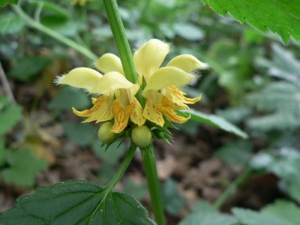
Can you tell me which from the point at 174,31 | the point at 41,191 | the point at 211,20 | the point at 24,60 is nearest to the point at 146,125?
the point at 41,191

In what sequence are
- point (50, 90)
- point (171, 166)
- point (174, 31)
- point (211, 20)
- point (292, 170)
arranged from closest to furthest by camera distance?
1. point (292, 170)
2. point (174, 31)
3. point (171, 166)
4. point (50, 90)
5. point (211, 20)

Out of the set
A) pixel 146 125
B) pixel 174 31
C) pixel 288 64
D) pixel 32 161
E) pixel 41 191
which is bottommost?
pixel 41 191

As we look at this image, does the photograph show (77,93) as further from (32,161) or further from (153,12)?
(153,12)

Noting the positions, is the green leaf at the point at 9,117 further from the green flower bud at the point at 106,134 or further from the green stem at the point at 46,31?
the green flower bud at the point at 106,134

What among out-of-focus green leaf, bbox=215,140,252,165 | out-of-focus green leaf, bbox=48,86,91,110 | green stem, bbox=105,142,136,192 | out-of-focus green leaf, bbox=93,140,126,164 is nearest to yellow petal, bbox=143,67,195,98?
green stem, bbox=105,142,136,192

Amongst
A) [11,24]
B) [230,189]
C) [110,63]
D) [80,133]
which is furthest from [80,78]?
[230,189]

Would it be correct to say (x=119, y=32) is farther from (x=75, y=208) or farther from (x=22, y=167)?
(x=22, y=167)

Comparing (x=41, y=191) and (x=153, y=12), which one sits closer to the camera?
(x=41, y=191)
